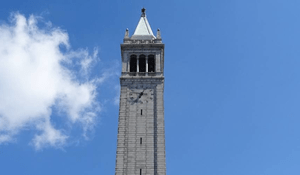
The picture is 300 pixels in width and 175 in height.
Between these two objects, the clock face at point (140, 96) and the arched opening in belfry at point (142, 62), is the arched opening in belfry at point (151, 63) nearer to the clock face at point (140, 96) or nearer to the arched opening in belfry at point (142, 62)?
the arched opening in belfry at point (142, 62)

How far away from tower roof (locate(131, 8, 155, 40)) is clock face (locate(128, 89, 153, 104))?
9031mm

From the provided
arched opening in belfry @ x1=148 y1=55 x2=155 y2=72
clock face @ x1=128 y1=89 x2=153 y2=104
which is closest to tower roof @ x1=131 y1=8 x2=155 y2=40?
arched opening in belfry @ x1=148 y1=55 x2=155 y2=72

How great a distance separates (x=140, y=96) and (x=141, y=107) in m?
1.60

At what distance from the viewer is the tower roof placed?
57625 millimetres

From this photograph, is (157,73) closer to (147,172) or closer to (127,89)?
(127,89)

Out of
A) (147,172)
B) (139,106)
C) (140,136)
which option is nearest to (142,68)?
(139,106)

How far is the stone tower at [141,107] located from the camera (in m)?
45.9

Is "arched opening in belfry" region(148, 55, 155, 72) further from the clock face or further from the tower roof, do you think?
the clock face

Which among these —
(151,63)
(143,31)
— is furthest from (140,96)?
(143,31)

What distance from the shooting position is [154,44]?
183 feet

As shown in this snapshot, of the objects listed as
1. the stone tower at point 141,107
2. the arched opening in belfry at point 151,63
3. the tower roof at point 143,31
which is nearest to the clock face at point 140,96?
the stone tower at point 141,107

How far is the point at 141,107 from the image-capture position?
50250 mm

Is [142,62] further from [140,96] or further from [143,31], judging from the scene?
[140,96]

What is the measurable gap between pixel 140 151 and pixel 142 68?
42.0 feet
